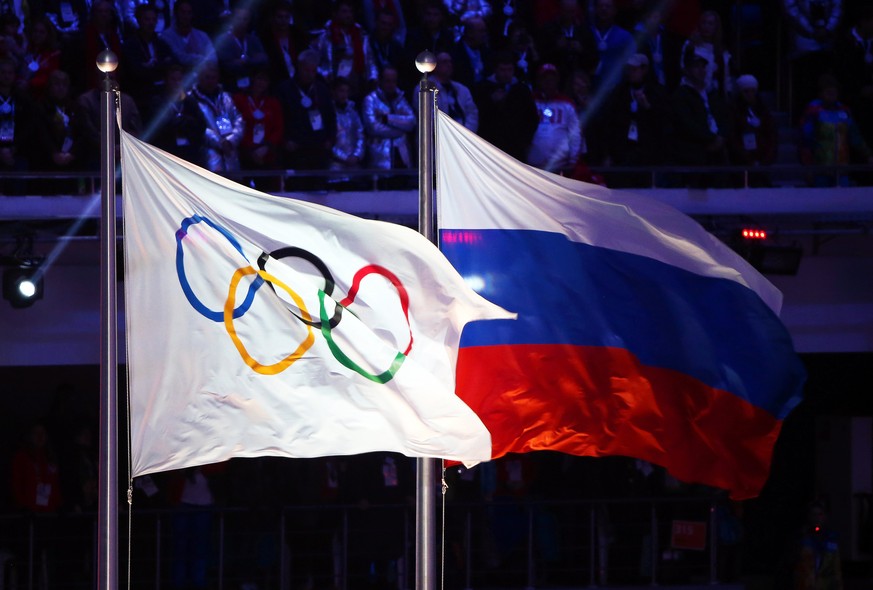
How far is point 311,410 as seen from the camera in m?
7.22

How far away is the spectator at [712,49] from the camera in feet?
44.6

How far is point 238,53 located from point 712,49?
177 inches

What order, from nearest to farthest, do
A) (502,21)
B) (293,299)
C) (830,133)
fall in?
1. (293,299)
2. (830,133)
3. (502,21)

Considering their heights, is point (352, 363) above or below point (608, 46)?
below

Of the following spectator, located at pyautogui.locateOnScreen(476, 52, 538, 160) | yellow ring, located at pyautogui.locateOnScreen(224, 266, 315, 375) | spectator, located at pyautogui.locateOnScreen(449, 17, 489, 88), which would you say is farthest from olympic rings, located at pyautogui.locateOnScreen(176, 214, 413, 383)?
spectator, located at pyautogui.locateOnScreen(449, 17, 489, 88)

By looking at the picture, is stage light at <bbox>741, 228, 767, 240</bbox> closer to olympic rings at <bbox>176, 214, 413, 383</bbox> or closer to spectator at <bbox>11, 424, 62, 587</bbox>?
olympic rings at <bbox>176, 214, 413, 383</bbox>

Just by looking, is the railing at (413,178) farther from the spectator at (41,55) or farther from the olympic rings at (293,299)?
the olympic rings at (293,299)

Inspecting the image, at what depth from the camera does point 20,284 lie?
12320 mm

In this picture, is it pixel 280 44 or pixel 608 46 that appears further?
pixel 608 46

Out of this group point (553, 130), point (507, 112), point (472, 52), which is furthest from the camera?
point (472, 52)

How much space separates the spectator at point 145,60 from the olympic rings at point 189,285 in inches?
219

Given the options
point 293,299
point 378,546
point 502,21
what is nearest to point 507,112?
point 502,21

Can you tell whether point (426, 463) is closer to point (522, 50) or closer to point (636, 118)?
point (636, 118)

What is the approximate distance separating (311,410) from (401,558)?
6.48m
